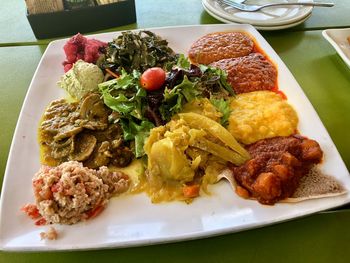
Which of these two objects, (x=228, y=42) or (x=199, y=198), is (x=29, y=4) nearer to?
(x=228, y=42)

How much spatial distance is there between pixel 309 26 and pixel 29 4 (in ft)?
8.20

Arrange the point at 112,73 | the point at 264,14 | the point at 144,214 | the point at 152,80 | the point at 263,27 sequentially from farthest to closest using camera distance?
the point at 264,14 < the point at 263,27 < the point at 112,73 < the point at 152,80 < the point at 144,214

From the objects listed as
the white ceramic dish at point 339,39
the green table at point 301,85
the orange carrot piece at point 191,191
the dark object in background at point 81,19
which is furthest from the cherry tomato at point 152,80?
the white ceramic dish at point 339,39

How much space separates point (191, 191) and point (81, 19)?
6.72ft

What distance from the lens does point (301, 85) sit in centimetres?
255

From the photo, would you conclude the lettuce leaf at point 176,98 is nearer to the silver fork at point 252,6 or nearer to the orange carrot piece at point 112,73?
the orange carrot piece at point 112,73

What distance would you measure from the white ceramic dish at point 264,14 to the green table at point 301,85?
0.12 meters

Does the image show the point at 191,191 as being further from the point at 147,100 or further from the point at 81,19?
the point at 81,19

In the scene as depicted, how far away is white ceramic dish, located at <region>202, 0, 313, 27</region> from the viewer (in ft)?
9.91

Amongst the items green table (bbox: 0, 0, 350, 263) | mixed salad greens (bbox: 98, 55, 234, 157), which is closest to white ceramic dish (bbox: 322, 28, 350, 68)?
green table (bbox: 0, 0, 350, 263)

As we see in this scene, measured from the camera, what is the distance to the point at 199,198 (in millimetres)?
1743

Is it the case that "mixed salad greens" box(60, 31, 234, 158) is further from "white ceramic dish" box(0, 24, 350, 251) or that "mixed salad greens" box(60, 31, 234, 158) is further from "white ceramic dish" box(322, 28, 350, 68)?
"white ceramic dish" box(322, 28, 350, 68)

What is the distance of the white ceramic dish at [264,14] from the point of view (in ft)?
9.91

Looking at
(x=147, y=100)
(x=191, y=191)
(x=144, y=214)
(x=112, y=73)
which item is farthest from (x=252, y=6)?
(x=144, y=214)
